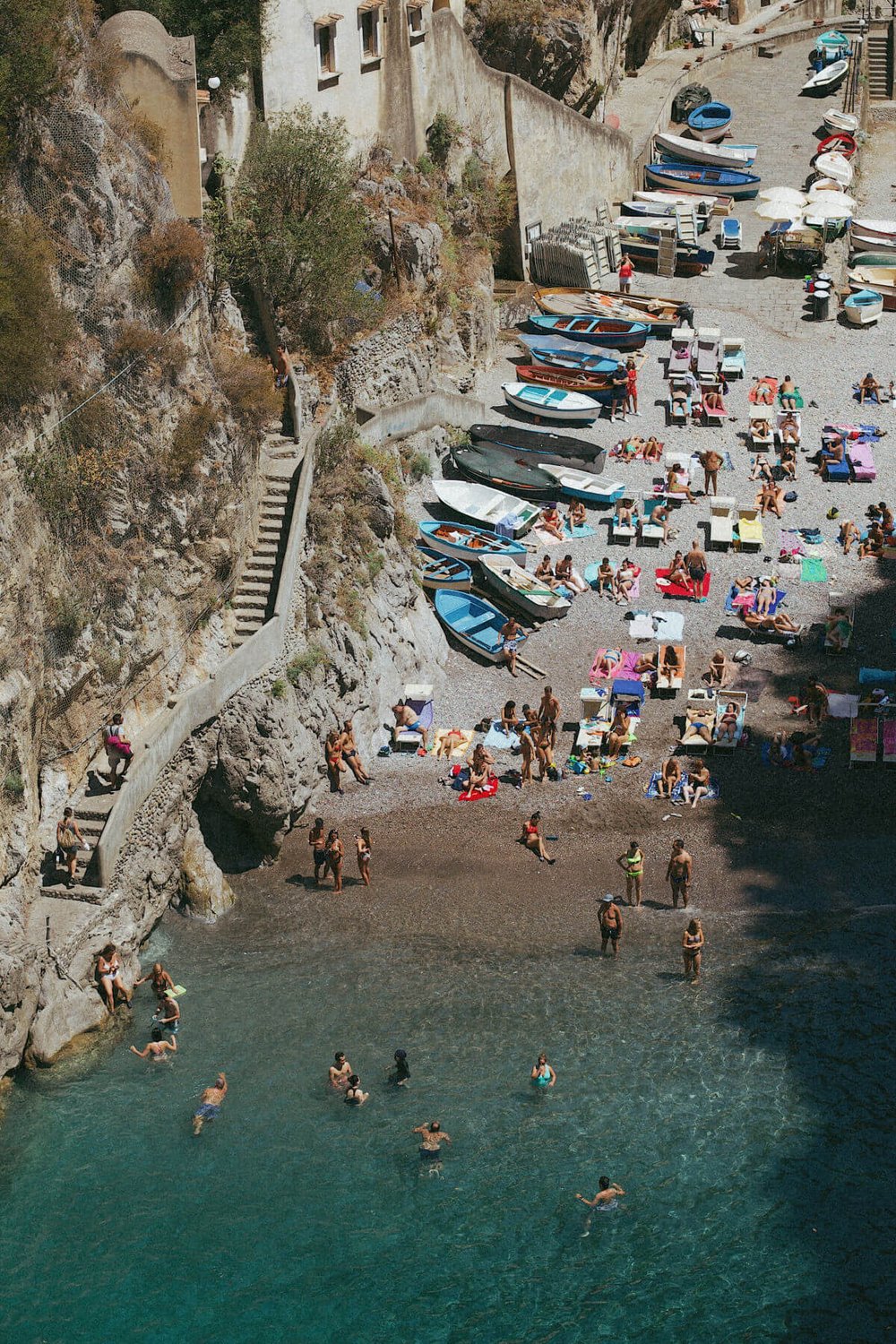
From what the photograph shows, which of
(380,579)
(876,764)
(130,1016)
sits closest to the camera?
(130,1016)

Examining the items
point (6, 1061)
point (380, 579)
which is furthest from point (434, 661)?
point (6, 1061)

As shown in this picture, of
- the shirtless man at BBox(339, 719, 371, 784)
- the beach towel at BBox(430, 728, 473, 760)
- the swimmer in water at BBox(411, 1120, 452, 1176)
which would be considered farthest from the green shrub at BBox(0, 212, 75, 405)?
the swimmer in water at BBox(411, 1120, 452, 1176)

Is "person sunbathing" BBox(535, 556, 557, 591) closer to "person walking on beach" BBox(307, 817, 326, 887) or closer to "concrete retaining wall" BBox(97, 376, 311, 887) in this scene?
"concrete retaining wall" BBox(97, 376, 311, 887)

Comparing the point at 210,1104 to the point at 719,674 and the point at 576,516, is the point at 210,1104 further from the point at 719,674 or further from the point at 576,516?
the point at 576,516

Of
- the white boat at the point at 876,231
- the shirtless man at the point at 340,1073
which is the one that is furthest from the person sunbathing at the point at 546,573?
the white boat at the point at 876,231

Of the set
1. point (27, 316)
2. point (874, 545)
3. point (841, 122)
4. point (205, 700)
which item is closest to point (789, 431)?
point (874, 545)

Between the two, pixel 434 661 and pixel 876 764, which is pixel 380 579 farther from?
pixel 876 764
